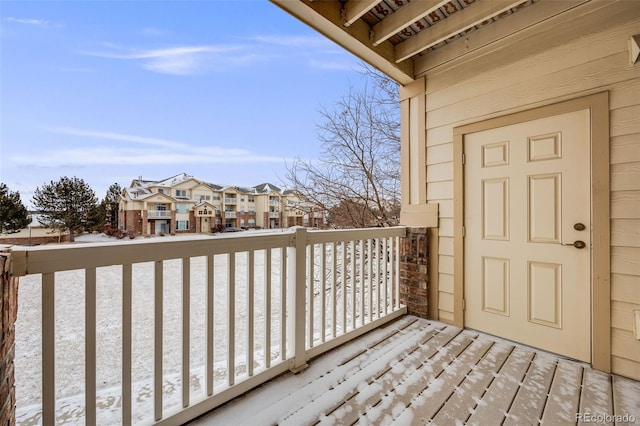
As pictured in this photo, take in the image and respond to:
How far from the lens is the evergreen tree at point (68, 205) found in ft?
5.24

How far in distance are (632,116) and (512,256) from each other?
124 centimetres

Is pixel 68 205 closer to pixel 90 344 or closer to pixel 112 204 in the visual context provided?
pixel 112 204

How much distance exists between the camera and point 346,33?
7.64 ft

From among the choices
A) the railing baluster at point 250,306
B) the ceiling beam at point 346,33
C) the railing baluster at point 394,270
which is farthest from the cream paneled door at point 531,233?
the railing baluster at point 250,306

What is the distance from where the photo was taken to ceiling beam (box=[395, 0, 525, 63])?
2135 millimetres

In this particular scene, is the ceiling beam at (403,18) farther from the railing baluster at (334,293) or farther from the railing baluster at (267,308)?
the railing baluster at (267,308)

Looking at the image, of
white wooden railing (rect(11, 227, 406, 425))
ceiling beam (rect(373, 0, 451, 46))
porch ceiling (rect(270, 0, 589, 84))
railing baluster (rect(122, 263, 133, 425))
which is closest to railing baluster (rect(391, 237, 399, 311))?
white wooden railing (rect(11, 227, 406, 425))

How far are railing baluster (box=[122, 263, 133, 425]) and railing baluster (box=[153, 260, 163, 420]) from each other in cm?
11

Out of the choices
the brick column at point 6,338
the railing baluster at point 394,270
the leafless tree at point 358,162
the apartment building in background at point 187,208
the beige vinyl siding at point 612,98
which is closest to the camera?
the brick column at point 6,338

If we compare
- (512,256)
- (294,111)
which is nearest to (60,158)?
(512,256)

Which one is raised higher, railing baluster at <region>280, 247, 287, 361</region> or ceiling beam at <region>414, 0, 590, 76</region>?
ceiling beam at <region>414, 0, 590, 76</region>

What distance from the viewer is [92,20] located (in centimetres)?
249

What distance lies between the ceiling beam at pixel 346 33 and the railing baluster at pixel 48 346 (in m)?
2.19

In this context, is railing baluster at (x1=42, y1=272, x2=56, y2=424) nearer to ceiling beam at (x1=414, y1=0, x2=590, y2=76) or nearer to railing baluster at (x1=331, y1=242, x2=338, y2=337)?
railing baluster at (x1=331, y1=242, x2=338, y2=337)
